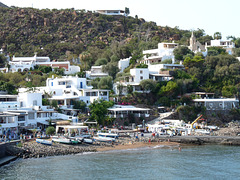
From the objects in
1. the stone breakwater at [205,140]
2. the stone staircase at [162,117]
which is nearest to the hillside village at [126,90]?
the stone staircase at [162,117]

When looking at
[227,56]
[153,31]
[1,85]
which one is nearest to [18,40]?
[153,31]

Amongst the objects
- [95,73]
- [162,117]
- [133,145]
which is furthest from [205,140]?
[95,73]

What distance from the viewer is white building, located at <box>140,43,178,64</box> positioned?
9096 centimetres

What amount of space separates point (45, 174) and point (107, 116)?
2570 cm

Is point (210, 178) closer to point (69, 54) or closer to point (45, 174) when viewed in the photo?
point (45, 174)

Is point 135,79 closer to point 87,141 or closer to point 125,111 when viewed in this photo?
point 125,111

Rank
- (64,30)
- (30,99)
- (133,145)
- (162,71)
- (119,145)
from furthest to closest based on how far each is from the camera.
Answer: (64,30) → (162,71) → (30,99) → (133,145) → (119,145)

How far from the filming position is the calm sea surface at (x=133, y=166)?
38750 millimetres

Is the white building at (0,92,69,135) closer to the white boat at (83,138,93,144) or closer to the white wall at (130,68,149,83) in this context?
the white boat at (83,138,93,144)

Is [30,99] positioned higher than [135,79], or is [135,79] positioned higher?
[135,79]

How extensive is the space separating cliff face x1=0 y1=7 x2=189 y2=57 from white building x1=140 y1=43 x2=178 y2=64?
17.8 meters

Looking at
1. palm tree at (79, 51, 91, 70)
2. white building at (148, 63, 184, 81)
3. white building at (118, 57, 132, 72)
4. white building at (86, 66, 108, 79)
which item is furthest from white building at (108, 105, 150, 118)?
palm tree at (79, 51, 91, 70)

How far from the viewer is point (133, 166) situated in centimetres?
4238

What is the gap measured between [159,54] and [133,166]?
54184 mm
